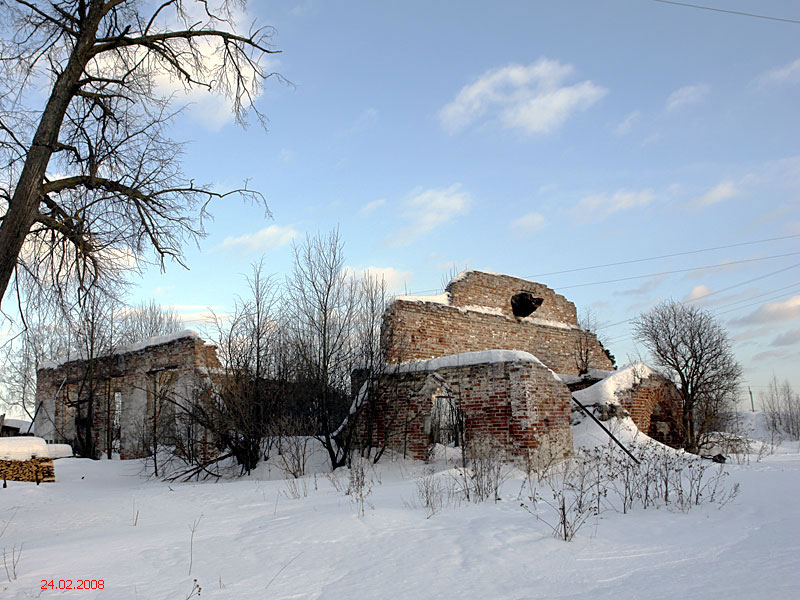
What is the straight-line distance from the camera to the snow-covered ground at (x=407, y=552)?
152 inches

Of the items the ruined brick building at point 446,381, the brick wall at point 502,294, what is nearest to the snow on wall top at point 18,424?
the ruined brick building at point 446,381

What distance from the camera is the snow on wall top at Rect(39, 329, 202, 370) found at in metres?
16.1

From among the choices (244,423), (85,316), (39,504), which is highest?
(85,316)

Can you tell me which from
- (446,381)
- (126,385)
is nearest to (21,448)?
(126,385)

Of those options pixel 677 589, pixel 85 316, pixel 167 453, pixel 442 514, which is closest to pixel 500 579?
pixel 677 589

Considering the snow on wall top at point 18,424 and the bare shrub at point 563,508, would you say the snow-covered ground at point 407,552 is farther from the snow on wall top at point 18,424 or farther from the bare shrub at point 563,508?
the snow on wall top at point 18,424

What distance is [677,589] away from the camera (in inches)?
143

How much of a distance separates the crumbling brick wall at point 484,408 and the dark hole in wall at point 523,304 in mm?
6175

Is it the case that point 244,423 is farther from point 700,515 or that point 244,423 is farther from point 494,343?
point 700,515

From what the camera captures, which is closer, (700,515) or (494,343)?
(700,515)

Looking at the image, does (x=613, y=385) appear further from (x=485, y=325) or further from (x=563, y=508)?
(x=563, y=508)

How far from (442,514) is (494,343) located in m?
11.0
